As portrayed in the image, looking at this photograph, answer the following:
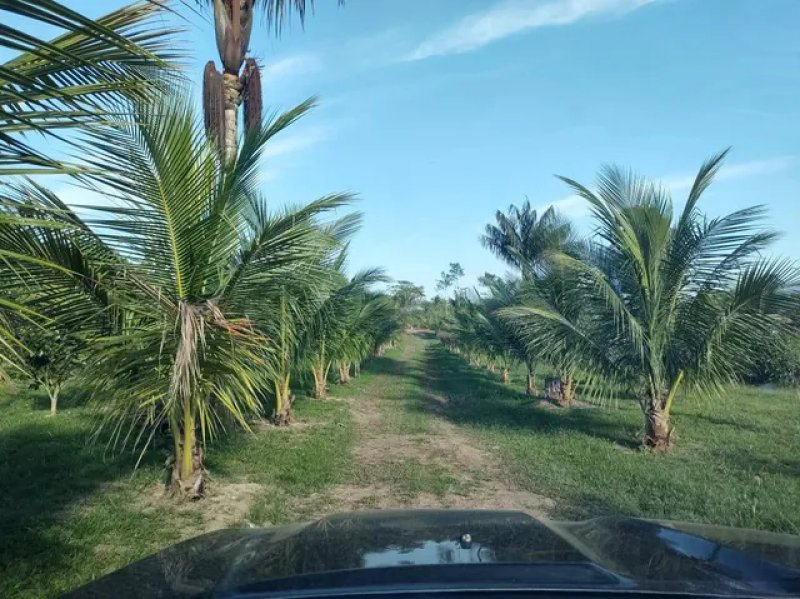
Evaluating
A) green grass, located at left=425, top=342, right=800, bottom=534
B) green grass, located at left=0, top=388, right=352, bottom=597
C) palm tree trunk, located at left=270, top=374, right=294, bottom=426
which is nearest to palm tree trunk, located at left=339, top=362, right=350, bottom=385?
green grass, located at left=425, top=342, right=800, bottom=534

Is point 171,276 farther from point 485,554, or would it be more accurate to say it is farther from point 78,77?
point 485,554

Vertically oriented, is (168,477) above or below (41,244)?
below

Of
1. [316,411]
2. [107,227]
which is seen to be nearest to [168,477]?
[107,227]

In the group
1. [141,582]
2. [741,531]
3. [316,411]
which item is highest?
[741,531]

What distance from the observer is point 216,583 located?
1.88m

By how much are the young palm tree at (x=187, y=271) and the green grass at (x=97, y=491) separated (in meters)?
0.79

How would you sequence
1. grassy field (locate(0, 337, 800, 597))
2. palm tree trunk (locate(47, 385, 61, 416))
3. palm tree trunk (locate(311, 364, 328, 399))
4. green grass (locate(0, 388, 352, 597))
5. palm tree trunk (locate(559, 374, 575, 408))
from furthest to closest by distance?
palm tree trunk (locate(311, 364, 328, 399)) → palm tree trunk (locate(559, 374, 575, 408)) → palm tree trunk (locate(47, 385, 61, 416)) → grassy field (locate(0, 337, 800, 597)) → green grass (locate(0, 388, 352, 597))

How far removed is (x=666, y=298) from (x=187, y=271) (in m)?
7.18

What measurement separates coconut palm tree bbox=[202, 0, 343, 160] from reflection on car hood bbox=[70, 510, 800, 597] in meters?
6.46

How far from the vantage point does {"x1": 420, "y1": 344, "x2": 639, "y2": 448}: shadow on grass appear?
12711 millimetres

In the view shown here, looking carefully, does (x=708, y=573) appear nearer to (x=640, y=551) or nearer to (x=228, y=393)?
Result: (x=640, y=551)

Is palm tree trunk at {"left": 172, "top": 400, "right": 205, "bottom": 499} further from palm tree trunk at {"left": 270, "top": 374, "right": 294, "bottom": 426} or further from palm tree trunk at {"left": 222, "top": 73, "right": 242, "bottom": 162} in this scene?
palm tree trunk at {"left": 270, "top": 374, "right": 294, "bottom": 426}

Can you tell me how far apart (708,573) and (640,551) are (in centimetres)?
29

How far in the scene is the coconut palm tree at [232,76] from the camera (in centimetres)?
848
